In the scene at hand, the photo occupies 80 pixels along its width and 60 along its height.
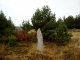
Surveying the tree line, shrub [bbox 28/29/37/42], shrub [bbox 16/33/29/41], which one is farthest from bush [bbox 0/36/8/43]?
shrub [bbox 28/29/37/42]

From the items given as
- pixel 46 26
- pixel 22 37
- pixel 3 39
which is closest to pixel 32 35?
pixel 22 37

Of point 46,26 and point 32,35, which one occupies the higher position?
point 46,26

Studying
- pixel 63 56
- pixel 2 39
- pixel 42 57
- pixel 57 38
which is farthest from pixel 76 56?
pixel 2 39

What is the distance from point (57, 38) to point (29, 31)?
566 centimetres

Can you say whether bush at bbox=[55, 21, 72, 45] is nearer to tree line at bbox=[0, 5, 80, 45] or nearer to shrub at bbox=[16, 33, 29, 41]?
tree line at bbox=[0, 5, 80, 45]

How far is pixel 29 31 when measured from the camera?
88.6 feet

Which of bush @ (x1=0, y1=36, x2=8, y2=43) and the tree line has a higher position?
the tree line

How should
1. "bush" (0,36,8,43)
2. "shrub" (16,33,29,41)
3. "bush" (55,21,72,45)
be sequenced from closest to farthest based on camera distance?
"bush" (0,36,8,43)
"bush" (55,21,72,45)
"shrub" (16,33,29,41)

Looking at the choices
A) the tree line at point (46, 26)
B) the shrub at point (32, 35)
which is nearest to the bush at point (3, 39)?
the tree line at point (46, 26)

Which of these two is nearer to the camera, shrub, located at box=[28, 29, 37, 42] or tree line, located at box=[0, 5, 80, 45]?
tree line, located at box=[0, 5, 80, 45]

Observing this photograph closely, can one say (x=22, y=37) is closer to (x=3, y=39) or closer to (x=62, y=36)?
(x=3, y=39)

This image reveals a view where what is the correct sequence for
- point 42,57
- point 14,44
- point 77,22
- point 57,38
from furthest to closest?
point 77,22 → point 57,38 → point 14,44 → point 42,57

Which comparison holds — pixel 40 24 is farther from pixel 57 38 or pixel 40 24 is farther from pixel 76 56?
pixel 76 56

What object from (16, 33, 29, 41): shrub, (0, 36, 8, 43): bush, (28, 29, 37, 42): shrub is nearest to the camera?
(0, 36, 8, 43): bush
